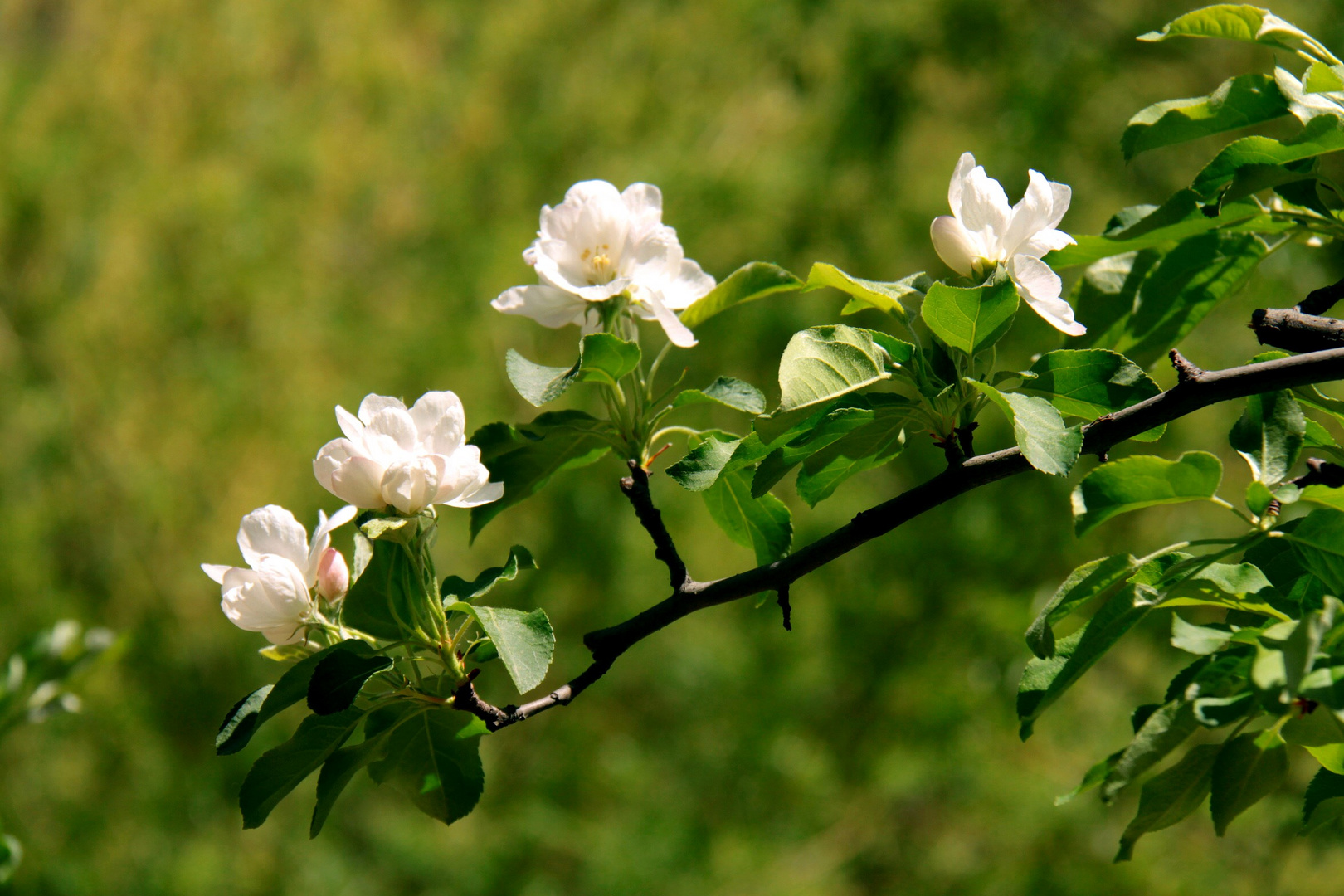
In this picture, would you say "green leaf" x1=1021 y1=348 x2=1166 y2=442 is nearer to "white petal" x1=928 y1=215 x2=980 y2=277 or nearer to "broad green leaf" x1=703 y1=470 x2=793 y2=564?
"white petal" x1=928 y1=215 x2=980 y2=277

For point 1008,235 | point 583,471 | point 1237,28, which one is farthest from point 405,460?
point 583,471

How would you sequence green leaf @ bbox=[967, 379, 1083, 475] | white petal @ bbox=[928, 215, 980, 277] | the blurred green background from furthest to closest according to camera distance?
the blurred green background, white petal @ bbox=[928, 215, 980, 277], green leaf @ bbox=[967, 379, 1083, 475]

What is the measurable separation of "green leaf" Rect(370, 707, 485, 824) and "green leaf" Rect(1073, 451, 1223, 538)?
1.15ft

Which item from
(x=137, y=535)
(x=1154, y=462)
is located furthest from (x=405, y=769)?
(x=137, y=535)

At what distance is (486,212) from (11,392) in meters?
1.23

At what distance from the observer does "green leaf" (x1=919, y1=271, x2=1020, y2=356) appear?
0.53 m

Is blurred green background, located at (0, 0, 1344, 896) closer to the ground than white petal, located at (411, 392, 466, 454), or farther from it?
closer to the ground

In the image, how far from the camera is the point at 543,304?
69 cm

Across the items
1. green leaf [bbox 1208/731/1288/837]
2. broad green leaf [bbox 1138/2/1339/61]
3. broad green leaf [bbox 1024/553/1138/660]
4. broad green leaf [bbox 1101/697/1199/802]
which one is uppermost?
broad green leaf [bbox 1138/2/1339/61]

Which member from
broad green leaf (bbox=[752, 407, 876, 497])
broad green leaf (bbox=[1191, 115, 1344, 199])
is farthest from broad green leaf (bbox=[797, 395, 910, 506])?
broad green leaf (bbox=[1191, 115, 1344, 199])

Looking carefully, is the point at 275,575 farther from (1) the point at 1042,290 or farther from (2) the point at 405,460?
(1) the point at 1042,290

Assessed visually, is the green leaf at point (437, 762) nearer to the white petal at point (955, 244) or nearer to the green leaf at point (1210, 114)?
the white petal at point (955, 244)

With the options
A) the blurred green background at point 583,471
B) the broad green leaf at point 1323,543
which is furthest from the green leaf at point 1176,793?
the blurred green background at point 583,471

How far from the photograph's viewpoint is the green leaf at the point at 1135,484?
0.51 meters
